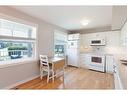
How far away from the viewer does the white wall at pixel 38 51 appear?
2525mm

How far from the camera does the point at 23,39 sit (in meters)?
3.08

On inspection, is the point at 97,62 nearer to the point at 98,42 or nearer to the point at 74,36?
the point at 98,42

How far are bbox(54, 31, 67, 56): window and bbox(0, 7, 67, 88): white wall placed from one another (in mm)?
535

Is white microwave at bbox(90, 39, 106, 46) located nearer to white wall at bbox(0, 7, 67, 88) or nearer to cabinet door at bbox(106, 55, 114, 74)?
cabinet door at bbox(106, 55, 114, 74)

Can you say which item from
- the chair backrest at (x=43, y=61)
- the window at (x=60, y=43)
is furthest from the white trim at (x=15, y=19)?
the window at (x=60, y=43)

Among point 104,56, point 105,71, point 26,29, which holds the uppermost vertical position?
point 26,29

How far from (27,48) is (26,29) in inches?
26.2

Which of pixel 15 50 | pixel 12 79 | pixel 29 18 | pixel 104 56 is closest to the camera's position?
pixel 12 79

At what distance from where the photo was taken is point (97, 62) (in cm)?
460

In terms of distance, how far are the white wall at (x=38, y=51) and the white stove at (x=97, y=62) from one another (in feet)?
6.96

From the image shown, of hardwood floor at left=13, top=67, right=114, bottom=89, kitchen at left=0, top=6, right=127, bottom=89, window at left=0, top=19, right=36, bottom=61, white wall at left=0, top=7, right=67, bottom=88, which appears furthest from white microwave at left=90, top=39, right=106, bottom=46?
window at left=0, top=19, right=36, bottom=61

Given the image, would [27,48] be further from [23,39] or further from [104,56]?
[104,56]

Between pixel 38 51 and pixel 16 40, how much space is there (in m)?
0.89
